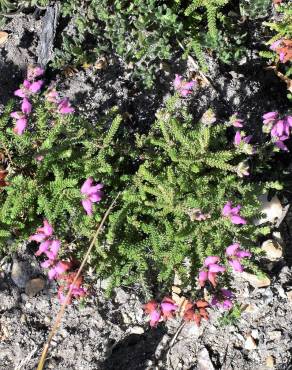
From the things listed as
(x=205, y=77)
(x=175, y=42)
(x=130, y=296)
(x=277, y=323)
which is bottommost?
(x=277, y=323)

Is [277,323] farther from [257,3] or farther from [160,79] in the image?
[257,3]

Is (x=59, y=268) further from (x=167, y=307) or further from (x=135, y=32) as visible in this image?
(x=135, y=32)

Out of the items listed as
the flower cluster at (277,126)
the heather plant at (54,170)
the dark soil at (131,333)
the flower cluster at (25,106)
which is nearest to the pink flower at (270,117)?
the flower cluster at (277,126)

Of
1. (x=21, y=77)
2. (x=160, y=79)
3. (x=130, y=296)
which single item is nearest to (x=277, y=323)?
(x=130, y=296)

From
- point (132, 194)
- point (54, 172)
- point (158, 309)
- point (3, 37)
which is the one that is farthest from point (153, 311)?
point (3, 37)

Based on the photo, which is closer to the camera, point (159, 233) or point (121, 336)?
point (159, 233)

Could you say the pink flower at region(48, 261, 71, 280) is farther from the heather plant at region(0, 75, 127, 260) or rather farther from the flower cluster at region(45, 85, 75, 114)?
the flower cluster at region(45, 85, 75, 114)
